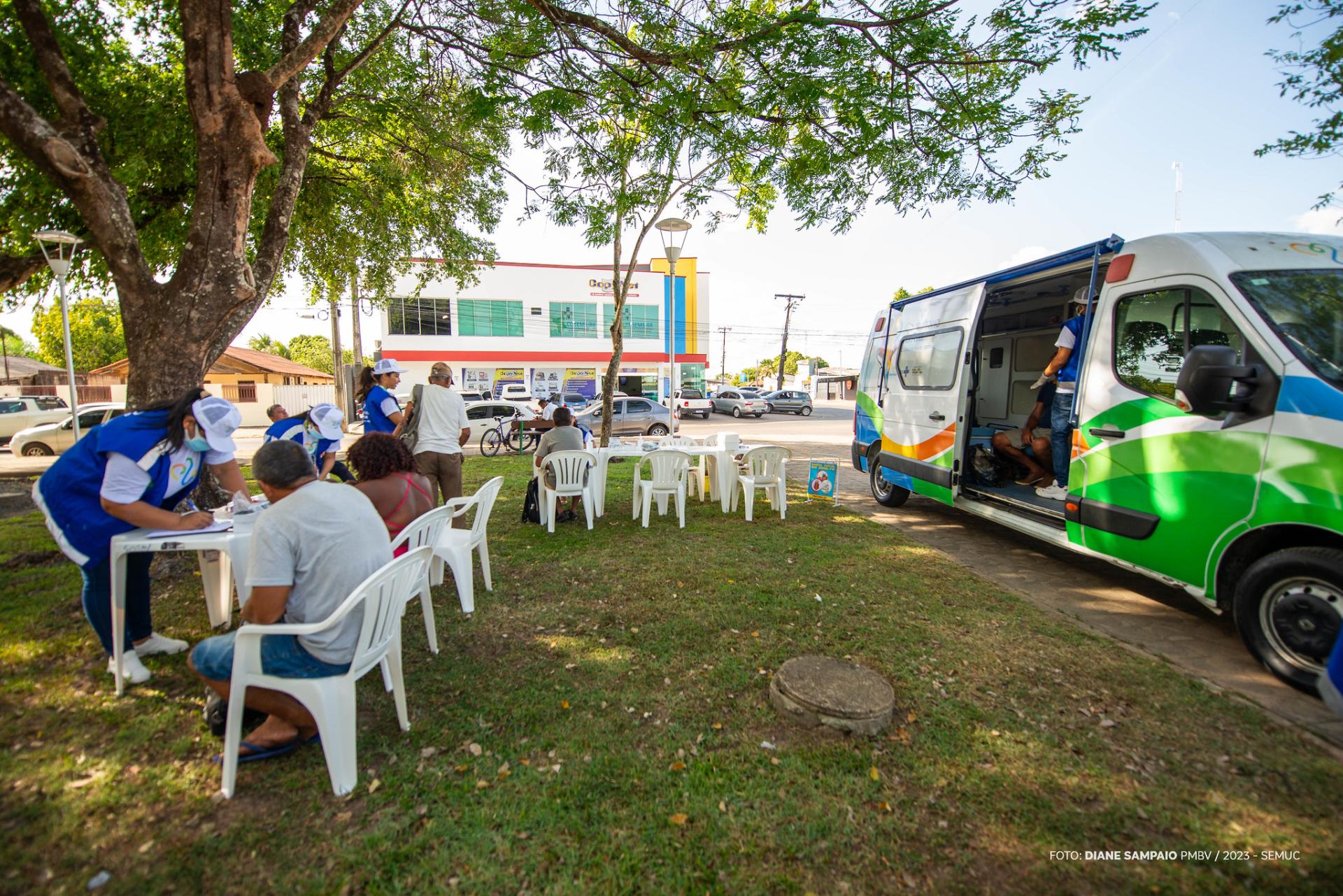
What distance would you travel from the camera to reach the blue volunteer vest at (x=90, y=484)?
285 centimetres

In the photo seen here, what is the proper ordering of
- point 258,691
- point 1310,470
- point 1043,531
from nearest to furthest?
point 258,691 < point 1310,470 < point 1043,531

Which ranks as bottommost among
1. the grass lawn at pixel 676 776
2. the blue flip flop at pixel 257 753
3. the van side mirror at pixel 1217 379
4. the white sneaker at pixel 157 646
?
the grass lawn at pixel 676 776

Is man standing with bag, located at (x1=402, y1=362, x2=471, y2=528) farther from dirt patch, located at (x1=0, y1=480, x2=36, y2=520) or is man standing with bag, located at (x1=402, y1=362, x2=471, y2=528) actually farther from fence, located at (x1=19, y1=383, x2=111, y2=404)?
fence, located at (x1=19, y1=383, x2=111, y2=404)

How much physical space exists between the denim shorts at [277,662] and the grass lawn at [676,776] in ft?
1.57

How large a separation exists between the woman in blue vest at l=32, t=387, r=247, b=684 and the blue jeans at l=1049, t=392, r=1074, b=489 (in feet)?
19.5

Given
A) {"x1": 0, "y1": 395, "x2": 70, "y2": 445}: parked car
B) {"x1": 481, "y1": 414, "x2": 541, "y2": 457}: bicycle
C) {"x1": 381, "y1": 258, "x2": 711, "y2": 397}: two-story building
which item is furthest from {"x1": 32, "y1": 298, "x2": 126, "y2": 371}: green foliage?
{"x1": 481, "y1": 414, "x2": 541, "y2": 457}: bicycle

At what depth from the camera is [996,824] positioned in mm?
2131

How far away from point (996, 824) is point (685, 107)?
219 inches

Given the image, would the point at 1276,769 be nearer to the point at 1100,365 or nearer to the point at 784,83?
the point at 1100,365

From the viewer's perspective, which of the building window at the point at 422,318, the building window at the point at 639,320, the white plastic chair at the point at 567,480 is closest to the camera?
the white plastic chair at the point at 567,480

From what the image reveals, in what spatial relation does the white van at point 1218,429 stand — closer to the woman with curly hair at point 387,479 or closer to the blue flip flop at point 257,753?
the woman with curly hair at point 387,479

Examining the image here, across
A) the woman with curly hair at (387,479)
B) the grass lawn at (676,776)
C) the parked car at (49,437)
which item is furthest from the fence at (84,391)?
the woman with curly hair at (387,479)

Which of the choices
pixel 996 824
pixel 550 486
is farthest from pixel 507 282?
pixel 996 824

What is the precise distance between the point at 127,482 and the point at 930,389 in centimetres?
671
